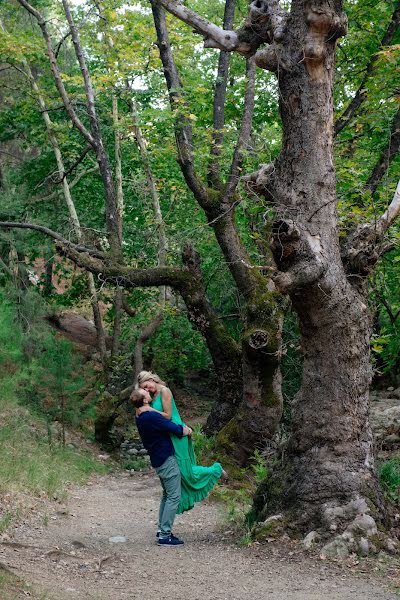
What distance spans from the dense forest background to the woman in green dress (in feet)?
7.66

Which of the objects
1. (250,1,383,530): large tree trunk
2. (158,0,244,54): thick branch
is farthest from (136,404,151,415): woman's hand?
(158,0,244,54): thick branch

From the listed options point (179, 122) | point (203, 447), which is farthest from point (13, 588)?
point (179, 122)

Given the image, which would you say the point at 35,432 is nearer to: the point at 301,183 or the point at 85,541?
the point at 85,541

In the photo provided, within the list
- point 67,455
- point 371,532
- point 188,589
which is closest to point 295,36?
point 371,532

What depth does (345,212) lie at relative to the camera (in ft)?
32.6

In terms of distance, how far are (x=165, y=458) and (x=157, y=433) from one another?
0.97ft

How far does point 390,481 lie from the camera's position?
337 inches

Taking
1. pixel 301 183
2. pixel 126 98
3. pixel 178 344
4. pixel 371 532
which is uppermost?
pixel 126 98

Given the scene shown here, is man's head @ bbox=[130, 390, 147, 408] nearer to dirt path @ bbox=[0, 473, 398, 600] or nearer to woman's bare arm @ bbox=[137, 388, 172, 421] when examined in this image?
woman's bare arm @ bbox=[137, 388, 172, 421]

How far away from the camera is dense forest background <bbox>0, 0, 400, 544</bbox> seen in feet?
43.3

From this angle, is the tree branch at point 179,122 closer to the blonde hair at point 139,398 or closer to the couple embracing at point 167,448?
the couple embracing at point 167,448

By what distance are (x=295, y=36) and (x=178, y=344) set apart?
1117cm

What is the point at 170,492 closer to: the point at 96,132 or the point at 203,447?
the point at 203,447

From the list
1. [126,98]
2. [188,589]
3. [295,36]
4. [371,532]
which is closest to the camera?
[188,589]
